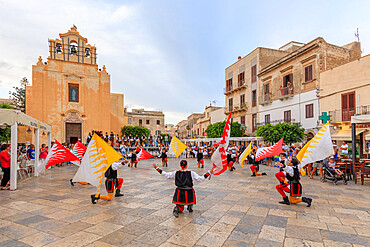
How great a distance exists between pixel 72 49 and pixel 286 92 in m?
27.0

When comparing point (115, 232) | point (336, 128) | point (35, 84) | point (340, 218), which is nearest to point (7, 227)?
point (115, 232)

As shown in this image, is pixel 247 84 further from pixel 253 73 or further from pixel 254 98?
pixel 254 98

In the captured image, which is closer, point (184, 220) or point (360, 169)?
point (184, 220)

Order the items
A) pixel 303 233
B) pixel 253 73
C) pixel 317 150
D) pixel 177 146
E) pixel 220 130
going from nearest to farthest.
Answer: pixel 303 233 < pixel 317 150 < pixel 177 146 < pixel 253 73 < pixel 220 130

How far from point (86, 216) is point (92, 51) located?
2983cm

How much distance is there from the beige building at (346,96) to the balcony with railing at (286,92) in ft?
13.2

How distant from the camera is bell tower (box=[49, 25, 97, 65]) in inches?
1156

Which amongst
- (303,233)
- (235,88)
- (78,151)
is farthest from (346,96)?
(78,151)

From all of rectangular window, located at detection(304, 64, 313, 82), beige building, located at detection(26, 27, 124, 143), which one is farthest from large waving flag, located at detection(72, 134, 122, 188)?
beige building, located at detection(26, 27, 124, 143)

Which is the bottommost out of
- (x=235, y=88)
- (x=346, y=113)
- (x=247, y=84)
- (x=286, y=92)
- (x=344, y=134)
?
(x=344, y=134)

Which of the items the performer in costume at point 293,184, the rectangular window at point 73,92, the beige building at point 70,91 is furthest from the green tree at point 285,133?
the rectangular window at point 73,92

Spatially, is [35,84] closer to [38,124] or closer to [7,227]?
[38,124]

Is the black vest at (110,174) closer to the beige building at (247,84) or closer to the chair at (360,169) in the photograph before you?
the chair at (360,169)

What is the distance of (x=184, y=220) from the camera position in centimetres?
516
